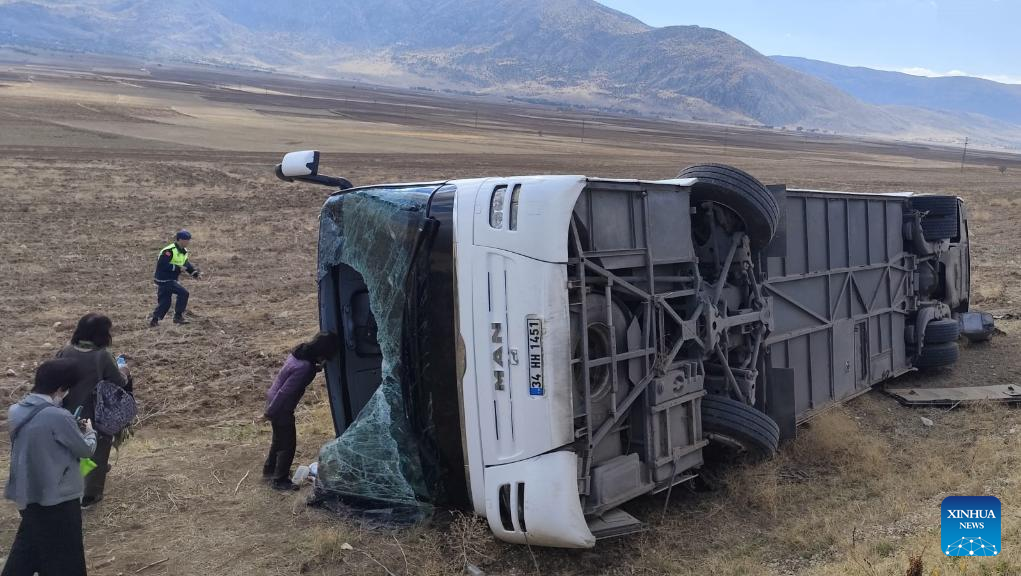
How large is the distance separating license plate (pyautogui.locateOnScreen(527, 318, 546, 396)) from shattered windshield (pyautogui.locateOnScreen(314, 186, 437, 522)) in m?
0.92

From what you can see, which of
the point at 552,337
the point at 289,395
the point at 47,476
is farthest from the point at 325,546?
the point at 552,337

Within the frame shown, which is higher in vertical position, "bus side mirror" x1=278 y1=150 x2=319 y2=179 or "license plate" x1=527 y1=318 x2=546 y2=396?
"bus side mirror" x1=278 y1=150 x2=319 y2=179

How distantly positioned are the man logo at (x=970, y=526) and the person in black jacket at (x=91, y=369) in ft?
15.3

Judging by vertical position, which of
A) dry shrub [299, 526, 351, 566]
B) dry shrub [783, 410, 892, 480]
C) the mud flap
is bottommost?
dry shrub [783, 410, 892, 480]

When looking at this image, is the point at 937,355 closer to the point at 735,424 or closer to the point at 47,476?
the point at 735,424

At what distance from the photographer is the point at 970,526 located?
3.48 m

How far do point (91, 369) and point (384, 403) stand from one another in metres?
1.91

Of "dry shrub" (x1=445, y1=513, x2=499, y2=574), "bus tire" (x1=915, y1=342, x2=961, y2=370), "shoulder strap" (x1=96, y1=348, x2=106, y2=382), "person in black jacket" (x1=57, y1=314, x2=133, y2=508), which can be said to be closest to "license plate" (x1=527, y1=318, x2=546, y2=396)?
"dry shrub" (x1=445, y1=513, x2=499, y2=574)

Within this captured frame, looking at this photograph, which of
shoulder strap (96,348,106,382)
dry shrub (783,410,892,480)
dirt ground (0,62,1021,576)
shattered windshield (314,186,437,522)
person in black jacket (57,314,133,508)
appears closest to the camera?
dirt ground (0,62,1021,576)

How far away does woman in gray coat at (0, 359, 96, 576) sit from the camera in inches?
161

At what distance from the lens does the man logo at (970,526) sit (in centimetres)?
341

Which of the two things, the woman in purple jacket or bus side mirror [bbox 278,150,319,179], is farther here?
bus side mirror [bbox 278,150,319,179]

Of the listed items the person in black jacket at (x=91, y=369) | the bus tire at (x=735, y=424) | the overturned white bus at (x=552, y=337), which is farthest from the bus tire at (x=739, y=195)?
the person in black jacket at (x=91, y=369)

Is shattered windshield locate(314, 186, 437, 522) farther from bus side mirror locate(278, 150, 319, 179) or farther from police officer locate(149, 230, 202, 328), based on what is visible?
police officer locate(149, 230, 202, 328)
